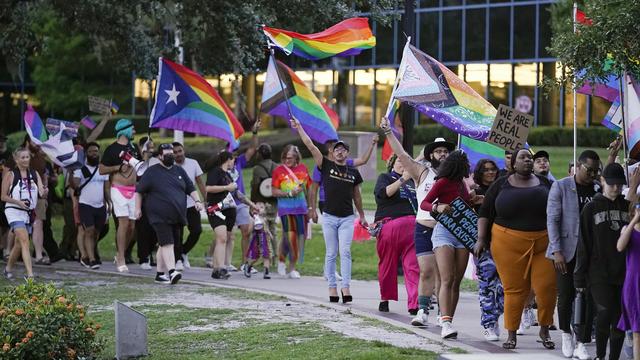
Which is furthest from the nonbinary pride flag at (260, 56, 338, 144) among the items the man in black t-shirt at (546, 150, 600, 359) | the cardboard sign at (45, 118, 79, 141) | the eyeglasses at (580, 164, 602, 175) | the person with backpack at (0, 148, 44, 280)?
the eyeglasses at (580, 164, 602, 175)

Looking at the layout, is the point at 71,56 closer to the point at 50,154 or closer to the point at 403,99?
the point at 50,154

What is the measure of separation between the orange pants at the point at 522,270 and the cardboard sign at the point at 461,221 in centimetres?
49

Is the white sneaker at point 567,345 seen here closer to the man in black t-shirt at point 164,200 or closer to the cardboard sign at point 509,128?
the cardboard sign at point 509,128

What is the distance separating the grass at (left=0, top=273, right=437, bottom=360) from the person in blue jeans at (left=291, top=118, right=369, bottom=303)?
0.84 m

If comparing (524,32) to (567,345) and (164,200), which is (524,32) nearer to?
(164,200)

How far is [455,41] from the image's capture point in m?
50.6

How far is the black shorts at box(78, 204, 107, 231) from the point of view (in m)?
18.5

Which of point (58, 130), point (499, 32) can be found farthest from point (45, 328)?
point (499, 32)

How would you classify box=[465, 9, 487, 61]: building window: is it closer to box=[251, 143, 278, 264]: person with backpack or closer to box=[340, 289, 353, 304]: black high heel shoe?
box=[251, 143, 278, 264]: person with backpack

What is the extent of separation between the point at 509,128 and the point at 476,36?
38279mm

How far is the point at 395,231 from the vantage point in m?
13.6

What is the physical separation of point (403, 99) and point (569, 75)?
180cm

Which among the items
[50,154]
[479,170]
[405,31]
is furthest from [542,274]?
[50,154]

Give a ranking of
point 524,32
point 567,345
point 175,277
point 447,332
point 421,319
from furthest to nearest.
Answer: point 524,32 → point 175,277 → point 421,319 → point 447,332 → point 567,345
